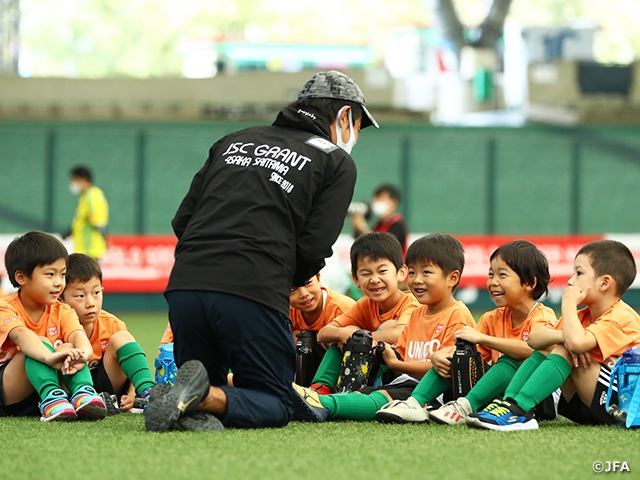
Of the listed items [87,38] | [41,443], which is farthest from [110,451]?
[87,38]

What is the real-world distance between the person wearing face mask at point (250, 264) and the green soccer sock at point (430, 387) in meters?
0.74

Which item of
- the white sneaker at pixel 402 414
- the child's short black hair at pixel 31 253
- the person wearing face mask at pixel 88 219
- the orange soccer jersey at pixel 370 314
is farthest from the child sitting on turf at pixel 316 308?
the person wearing face mask at pixel 88 219

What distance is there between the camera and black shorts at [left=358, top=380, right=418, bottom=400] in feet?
17.6

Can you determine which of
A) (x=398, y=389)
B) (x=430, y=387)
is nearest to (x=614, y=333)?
(x=430, y=387)

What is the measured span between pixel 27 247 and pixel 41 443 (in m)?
1.38

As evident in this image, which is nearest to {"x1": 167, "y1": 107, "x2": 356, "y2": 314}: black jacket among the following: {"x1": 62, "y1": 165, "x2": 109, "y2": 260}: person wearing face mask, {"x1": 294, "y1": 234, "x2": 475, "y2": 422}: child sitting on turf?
{"x1": 294, "y1": 234, "x2": 475, "y2": 422}: child sitting on turf

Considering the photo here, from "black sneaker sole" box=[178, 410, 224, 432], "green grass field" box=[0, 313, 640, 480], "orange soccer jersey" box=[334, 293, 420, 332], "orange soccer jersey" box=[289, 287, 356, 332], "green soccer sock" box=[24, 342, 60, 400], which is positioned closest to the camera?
"green grass field" box=[0, 313, 640, 480]

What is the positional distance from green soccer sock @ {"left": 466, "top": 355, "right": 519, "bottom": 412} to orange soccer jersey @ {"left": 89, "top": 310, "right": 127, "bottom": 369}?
2067 millimetres

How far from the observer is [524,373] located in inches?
A: 190

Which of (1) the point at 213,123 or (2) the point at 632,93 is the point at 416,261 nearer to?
(1) the point at 213,123

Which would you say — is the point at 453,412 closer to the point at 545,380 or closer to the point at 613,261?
the point at 545,380

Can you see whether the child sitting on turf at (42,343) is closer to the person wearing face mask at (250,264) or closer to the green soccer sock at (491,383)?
the person wearing face mask at (250,264)

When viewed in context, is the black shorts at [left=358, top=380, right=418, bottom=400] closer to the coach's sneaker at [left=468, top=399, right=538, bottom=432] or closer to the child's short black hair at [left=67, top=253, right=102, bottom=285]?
the coach's sneaker at [left=468, top=399, right=538, bottom=432]

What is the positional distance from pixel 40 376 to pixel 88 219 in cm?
894
